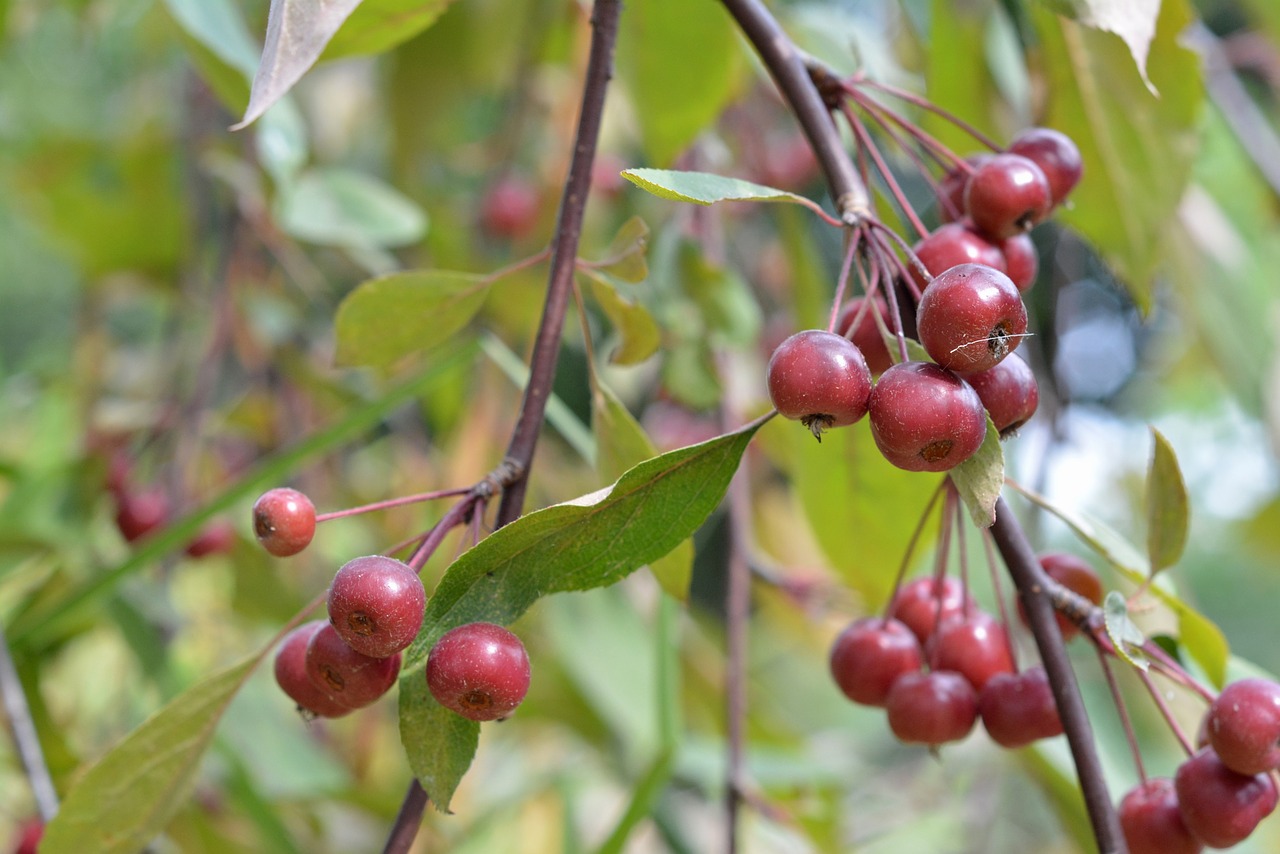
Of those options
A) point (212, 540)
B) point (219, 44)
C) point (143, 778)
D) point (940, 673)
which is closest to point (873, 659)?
point (940, 673)

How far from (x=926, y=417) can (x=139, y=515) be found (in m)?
0.95

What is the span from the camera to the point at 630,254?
0.50 meters

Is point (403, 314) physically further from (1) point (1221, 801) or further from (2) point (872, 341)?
(1) point (1221, 801)

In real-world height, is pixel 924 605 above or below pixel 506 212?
above

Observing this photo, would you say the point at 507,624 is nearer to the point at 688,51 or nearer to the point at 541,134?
the point at 688,51

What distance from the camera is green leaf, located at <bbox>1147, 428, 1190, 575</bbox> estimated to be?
0.51 m

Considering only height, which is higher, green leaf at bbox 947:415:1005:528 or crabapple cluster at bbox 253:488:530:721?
green leaf at bbox 947:415:1005:528

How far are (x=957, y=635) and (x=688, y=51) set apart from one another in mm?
491

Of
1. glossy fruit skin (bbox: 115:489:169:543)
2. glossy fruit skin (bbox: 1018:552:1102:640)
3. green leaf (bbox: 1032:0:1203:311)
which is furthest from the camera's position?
glossy fruit skin (bbox: 115:489:169:543)

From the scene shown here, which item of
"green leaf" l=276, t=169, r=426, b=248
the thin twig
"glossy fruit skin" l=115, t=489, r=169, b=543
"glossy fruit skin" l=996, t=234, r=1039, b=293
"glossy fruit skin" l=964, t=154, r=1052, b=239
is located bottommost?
"glossy fruit skin" l=115, t=489, r=169, b=543

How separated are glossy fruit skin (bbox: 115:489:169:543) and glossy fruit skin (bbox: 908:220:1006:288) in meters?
0.88

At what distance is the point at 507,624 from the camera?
41 centimetres

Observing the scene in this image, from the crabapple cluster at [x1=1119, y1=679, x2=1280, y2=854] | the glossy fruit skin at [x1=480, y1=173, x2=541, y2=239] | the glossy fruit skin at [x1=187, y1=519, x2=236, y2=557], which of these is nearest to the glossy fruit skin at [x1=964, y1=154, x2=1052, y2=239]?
the crabapple cluster at [x1=1119, y1=679, x2=1280, y2=854]

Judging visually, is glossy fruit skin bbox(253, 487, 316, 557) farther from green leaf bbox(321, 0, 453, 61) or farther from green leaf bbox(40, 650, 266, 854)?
green leaf bbox(321, 0, 453, 61)
